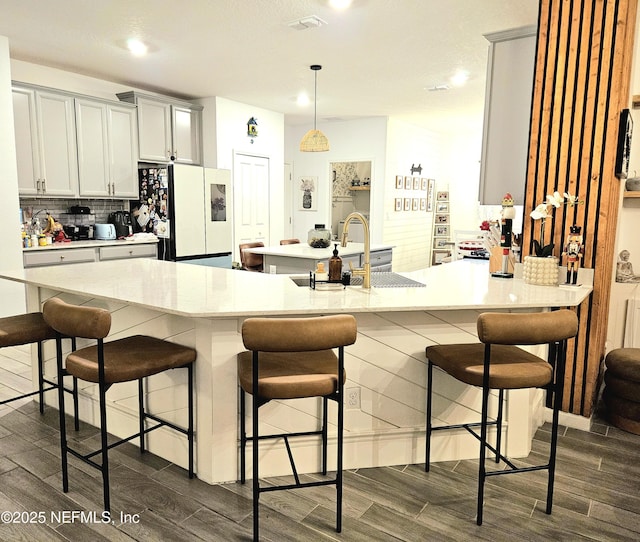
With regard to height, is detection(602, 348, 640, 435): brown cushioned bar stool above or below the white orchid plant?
below

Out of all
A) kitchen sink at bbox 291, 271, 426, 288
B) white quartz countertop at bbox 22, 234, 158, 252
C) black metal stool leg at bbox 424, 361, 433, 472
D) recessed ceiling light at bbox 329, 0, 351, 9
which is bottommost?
black metal stool leg at bbox 424, 361, 433, 472

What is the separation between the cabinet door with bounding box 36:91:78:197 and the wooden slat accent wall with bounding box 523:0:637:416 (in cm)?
464

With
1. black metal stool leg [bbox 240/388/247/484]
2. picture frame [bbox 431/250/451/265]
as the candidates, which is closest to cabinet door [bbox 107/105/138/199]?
black metal stool leg [bbox 240/388/247/484]

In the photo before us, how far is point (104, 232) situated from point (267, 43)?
281cm

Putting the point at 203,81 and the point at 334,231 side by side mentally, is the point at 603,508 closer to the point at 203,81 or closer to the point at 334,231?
the point at 203,81

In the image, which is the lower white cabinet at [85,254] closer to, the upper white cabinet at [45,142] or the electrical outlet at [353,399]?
the upper white cabinet at [45,142]

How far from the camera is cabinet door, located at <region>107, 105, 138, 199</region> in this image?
5801 mm

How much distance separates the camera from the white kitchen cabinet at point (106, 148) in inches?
217

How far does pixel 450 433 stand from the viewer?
8.66 ft

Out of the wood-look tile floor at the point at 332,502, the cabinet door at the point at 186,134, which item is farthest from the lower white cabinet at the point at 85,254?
the wood-look tile floor at the point at 332,502

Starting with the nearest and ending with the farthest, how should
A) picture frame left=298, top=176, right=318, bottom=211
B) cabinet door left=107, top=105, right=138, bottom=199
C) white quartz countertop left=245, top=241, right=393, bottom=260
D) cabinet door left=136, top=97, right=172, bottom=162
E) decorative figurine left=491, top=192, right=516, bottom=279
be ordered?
decorative figurine left=491, top=192, right=516, bottom=279 < white quartz countertop left=245, top=241, right=393, bottom=260 < cabinet door left=107, top=105, right=138, bottom=199 < cabinet door left=136, top=97, right=172, bottom=162 < picture frame left=298, top=176, right=318, bottom=211

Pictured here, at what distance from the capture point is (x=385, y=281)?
2910 millimetres

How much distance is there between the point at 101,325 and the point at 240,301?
598 millimetres

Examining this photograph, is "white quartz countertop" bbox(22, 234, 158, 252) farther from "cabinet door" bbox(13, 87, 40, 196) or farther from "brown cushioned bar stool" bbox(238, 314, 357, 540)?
"brown cushioned bar stool" bbox(238, 314, 357, 540)
